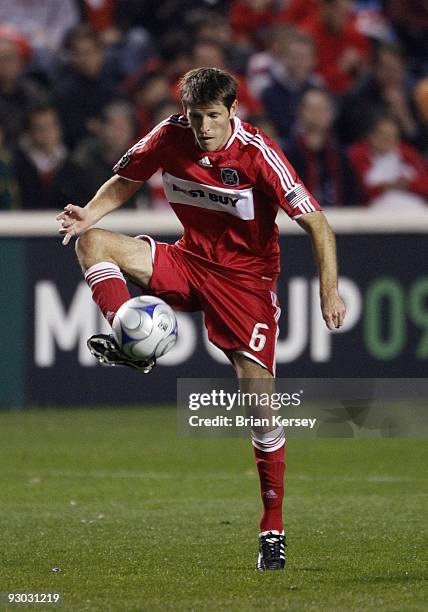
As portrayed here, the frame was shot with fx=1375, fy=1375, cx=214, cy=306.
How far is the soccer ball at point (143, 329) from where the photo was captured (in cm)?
546

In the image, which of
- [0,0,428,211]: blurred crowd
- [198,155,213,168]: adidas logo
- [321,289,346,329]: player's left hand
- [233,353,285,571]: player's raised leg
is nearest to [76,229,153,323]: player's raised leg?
[198,155,213,168]: adidas logo

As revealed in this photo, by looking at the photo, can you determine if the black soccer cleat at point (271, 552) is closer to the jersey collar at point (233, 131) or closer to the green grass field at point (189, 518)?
the green grass field at point (189, 518)

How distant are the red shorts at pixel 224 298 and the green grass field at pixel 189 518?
3.11ft

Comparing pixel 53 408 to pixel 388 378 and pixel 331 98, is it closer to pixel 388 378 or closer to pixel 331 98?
pixel 388 378

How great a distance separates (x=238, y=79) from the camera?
1191cm

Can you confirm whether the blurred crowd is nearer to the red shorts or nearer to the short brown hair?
the red shorts

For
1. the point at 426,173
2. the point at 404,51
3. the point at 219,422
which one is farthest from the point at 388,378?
the point at 404,51

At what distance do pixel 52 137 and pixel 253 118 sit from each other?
181 centimetres

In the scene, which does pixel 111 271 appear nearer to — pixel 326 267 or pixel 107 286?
pixel 107 286

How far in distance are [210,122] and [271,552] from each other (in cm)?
180

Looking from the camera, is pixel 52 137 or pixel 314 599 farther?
pixel 52 137

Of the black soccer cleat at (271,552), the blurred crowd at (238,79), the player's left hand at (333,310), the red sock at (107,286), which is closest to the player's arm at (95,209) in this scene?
the red sock at (107,286)

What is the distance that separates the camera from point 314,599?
4.99 m

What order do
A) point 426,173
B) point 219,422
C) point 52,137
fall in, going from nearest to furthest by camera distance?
point 219,422, point 52,137, point 426,173
